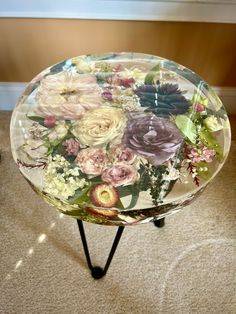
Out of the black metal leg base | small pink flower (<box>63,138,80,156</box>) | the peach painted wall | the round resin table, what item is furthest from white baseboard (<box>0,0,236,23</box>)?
the black metal leg base

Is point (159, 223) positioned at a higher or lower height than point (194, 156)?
lower

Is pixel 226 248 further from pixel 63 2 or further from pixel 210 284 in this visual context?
pixel 63 2

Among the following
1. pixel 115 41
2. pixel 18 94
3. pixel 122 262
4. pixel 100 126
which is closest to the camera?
pixel 100 126

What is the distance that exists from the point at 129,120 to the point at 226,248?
59 centimetres

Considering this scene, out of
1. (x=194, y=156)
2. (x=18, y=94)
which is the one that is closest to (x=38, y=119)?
(x=194, y=156)

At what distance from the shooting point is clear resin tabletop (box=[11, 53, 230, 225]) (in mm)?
666

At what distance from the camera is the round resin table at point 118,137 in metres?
0.67

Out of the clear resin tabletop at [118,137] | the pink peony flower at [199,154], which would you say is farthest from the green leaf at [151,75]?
the pink peony flower at [199,154]

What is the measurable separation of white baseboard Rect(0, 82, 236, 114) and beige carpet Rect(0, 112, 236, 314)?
0.43 meters

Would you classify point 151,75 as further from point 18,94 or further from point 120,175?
point 18,94

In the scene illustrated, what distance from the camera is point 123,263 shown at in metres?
1.03

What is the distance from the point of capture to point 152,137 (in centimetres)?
75

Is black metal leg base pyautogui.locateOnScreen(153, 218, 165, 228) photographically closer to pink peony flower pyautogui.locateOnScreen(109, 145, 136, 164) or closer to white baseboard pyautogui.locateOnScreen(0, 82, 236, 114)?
pink peony flower pyautogui.locateOnScreen(109, 145, 136, 164)

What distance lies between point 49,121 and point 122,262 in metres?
0.52
